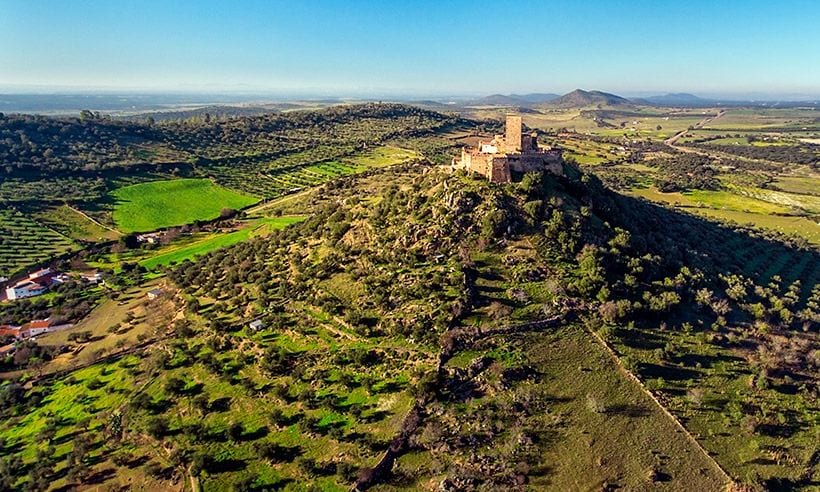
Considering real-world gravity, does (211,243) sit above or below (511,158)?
below

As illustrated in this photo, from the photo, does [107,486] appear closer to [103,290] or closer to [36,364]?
[36,364]

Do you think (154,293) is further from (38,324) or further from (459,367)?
(459,367)

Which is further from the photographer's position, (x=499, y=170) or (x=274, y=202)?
(x=274, y=202)

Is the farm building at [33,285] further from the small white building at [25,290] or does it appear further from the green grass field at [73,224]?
the green grass field at [73,224]

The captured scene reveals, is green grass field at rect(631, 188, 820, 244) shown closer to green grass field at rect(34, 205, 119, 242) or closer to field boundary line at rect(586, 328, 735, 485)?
field boundary line at rect(586, 328, 735, 485)

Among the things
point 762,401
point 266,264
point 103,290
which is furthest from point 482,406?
point 103,290

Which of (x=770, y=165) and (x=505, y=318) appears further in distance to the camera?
→ (x=770, y=165)

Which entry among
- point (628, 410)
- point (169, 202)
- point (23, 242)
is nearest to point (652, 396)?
point (628, 410)
